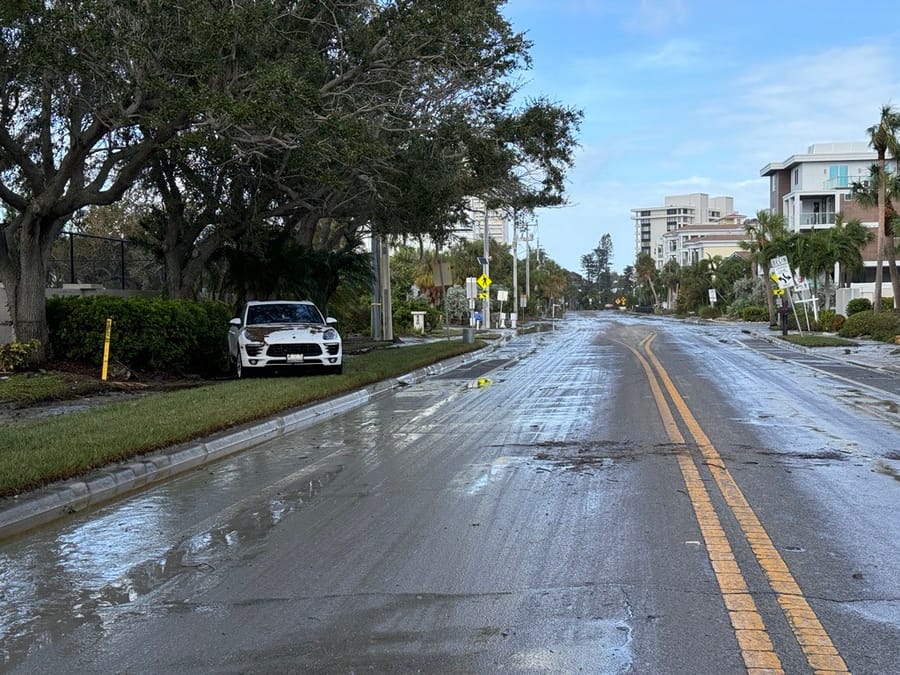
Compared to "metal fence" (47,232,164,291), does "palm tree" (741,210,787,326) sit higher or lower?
higher

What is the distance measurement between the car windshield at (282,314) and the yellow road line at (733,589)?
1216 cm

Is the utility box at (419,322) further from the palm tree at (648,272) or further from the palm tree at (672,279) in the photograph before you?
the palm tree at (648,272)

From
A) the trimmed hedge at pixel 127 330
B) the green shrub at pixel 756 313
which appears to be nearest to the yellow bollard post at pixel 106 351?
the trimmed hedge at pixel 127 330

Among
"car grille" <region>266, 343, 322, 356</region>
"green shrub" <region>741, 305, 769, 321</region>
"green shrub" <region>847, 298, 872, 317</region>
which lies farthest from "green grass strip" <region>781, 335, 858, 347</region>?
"green shrub" <region>741, 305, 769, 321</region>

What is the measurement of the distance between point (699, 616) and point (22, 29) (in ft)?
42.0

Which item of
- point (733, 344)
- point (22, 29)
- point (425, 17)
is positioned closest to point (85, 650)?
point (22, 29)

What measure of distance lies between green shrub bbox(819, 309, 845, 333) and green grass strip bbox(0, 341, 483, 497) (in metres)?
34.0

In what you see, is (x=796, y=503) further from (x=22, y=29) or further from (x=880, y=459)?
(x=22, y=29)

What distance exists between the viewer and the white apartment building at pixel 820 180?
73.5m

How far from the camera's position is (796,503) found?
23.4ft

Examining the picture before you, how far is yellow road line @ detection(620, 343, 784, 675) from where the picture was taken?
413 cm

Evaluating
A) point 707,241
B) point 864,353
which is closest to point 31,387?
point 864,353

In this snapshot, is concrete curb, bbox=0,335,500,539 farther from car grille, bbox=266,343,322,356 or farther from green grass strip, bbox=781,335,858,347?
green grass strip, bbox=781,335,858,347

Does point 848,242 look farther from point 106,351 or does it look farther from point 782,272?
point 106,351
